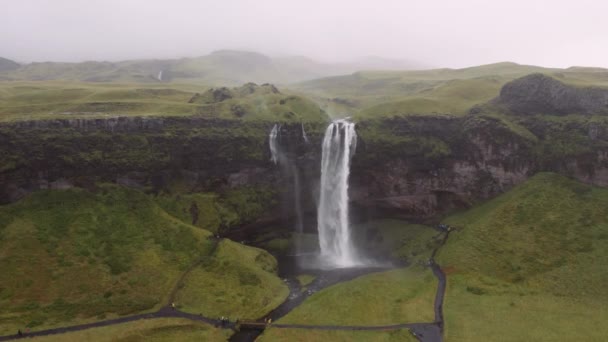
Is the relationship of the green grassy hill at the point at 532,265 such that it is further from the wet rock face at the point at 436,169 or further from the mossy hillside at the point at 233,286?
the mossy hillside at the point at 233,286

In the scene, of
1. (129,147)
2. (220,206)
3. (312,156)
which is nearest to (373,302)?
(220,206)

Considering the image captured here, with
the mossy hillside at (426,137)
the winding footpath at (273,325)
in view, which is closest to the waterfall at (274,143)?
the mossy hillside at (426,137)

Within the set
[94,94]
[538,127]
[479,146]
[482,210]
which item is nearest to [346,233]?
[482,210]

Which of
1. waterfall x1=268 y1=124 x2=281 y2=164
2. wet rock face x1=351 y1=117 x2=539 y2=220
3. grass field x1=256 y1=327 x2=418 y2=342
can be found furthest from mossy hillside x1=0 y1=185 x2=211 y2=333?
wet rock face x1=351 y1=117 x2=539 y2=220

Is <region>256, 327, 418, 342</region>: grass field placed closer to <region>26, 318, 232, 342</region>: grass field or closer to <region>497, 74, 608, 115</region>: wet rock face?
<region>26, 318, 232, 342</region>: grass field

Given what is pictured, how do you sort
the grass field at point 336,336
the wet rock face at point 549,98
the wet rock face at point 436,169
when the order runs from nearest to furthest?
the grass field at point 336,336, the wet rock face at point 549,98, the wet rock face at point 436,169

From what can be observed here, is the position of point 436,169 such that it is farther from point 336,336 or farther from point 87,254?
point 87,254

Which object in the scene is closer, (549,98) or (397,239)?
(549,98)
